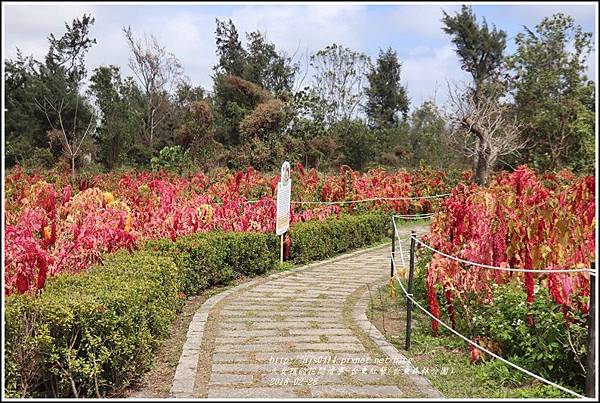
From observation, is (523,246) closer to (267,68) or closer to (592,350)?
(592,350)

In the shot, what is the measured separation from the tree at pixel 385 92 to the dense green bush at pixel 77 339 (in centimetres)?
2807

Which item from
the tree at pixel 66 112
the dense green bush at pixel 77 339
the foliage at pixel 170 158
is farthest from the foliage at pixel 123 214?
the tree at pixel 66 112

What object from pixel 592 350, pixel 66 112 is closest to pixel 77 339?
pixel 592 350

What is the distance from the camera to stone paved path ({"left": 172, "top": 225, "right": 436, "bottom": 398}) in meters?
3.51

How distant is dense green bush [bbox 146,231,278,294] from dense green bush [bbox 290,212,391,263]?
1.58 feet

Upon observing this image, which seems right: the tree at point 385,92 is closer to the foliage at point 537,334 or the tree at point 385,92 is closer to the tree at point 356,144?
the tree at point 356,144

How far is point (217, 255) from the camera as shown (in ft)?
21.6

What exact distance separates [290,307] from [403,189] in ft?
28.9

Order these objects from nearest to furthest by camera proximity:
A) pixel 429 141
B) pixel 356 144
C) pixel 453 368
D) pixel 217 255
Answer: pixel 453 368
pixel 217 255
pixel 356 144
pixel 429 141

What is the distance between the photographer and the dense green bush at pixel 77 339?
319 cm

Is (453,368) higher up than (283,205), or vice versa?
(283,205)

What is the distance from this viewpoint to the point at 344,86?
28656 millimetres

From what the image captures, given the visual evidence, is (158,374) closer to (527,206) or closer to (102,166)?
(527,206)

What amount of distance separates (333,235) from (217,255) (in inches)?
120
